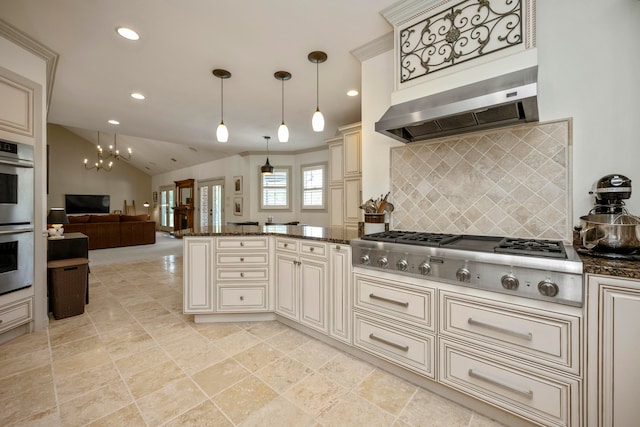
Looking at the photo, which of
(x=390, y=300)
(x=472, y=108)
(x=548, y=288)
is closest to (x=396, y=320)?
(x=390, y=300)

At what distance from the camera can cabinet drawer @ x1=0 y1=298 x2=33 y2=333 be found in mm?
2230

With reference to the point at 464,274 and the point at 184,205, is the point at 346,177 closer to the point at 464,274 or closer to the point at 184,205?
the point at 464,274

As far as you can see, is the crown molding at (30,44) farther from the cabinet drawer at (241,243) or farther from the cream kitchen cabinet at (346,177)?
the cream kitchen cabinet at (346,177)

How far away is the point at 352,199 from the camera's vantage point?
12.7 feet

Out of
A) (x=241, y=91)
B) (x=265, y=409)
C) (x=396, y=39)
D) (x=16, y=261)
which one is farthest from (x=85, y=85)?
(x=265, y=409)

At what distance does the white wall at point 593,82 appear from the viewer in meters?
1.52

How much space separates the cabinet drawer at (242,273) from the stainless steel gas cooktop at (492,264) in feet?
3.65

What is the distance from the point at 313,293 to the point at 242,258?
2.56ft

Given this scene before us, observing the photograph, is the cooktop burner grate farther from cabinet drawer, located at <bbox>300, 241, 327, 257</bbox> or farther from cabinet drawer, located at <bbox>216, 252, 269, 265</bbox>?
cabinet drawer, located at <bbox>216, 252, 269, 265</bbox>

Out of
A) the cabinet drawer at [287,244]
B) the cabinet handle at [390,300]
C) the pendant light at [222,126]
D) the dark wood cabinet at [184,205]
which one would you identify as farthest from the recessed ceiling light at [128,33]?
the dark wood cabinet at [184,205]

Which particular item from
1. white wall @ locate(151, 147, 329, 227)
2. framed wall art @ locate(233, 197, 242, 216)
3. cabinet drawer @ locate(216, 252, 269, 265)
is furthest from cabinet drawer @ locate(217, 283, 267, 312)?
framed wall art @ locate(233, 197, 242, 216)

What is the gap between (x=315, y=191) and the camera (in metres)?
6.96

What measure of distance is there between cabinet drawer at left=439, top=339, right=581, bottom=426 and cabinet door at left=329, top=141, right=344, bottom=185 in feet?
9.49

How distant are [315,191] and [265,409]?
18.6 ft
